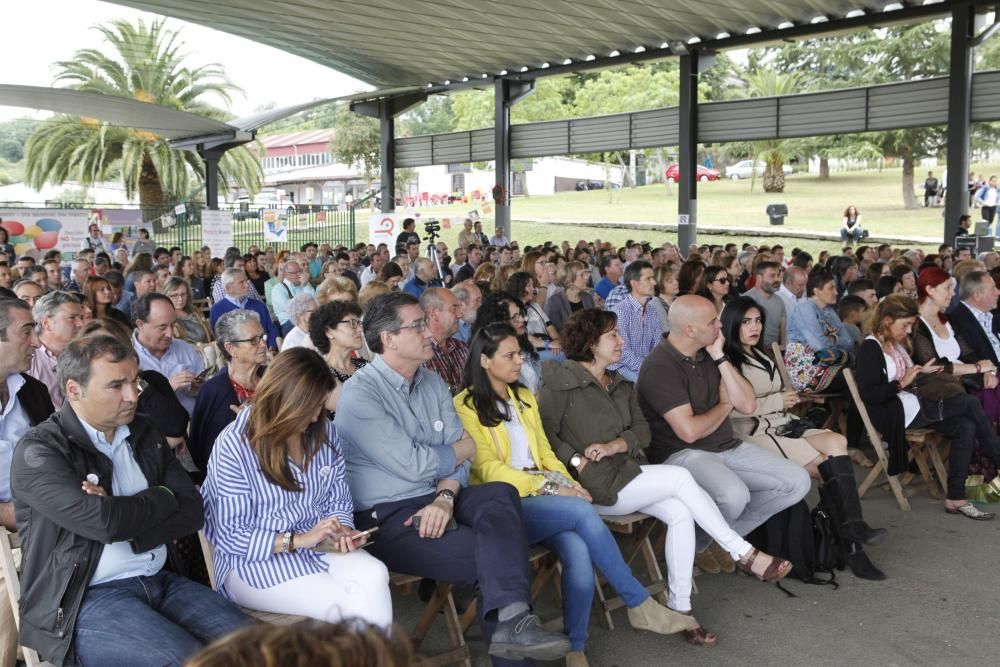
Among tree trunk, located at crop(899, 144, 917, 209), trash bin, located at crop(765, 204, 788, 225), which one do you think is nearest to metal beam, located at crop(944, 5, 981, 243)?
trash bin, located at crop(765, 204, 788, 225)

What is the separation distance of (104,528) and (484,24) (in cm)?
1654

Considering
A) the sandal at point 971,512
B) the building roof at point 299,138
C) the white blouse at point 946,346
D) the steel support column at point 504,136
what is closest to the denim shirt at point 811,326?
the white blouse at point 946,346

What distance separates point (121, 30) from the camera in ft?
94.9

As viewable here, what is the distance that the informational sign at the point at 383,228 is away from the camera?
18.1 m

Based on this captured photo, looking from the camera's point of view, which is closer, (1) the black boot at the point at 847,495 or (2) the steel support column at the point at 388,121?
(1) the black boot at the point at 847,495

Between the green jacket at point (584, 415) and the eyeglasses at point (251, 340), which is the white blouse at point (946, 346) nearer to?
the green jacket at point (584, 415)

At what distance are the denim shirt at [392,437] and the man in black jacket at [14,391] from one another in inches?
48.0

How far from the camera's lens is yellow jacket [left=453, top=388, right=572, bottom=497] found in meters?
4.03

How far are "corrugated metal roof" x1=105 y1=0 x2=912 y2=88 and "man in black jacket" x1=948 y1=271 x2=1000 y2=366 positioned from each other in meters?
10.3

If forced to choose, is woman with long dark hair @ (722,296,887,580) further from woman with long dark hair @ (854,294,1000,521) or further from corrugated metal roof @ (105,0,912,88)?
corrugated metal roof @ (105,0,912,88)

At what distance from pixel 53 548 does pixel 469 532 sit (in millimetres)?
1443

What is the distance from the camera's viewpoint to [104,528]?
2.68 meters

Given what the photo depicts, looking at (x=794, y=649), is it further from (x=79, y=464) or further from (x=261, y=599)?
(x=79, y=464)

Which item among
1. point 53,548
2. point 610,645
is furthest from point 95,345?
point 610,645
